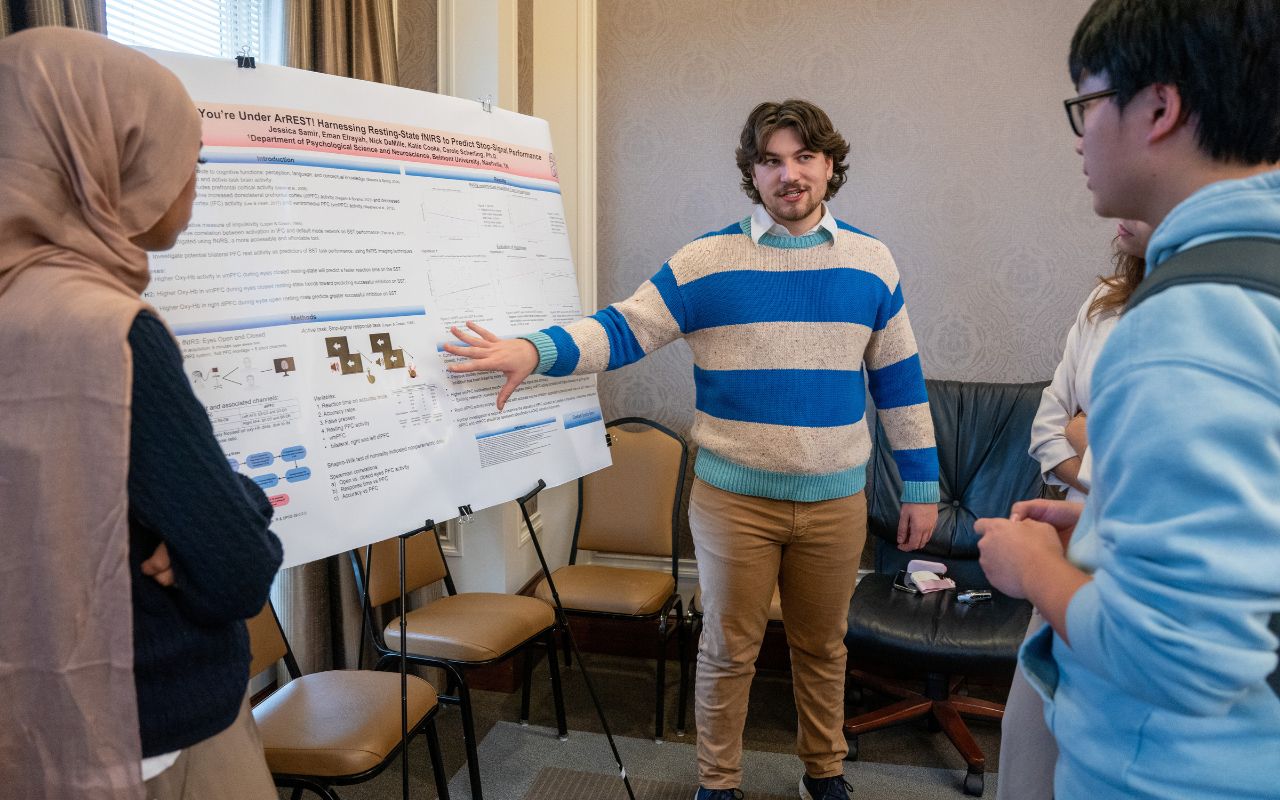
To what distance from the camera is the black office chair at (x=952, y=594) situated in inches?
98.4

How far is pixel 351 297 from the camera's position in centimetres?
168

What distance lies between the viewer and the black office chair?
2500mm

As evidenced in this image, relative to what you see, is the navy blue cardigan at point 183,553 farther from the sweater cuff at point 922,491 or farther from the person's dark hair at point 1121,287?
the sweater cuff at point 922,491

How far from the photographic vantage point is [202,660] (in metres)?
1.04

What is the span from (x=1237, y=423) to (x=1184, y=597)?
0.13m

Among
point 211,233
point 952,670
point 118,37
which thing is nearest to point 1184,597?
point 211,233

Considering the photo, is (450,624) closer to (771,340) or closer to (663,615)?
(663,615)

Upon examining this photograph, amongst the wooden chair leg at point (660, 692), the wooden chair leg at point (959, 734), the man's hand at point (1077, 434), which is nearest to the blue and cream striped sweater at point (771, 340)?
the man's hand at point (1077, 434)

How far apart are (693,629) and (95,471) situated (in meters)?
2.41

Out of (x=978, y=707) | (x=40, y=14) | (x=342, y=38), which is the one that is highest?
(x=342, y=38)

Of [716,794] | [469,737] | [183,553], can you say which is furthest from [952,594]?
[183,553]

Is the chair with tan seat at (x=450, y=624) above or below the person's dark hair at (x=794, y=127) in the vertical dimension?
below

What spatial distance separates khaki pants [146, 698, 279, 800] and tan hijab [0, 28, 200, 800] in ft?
0.23

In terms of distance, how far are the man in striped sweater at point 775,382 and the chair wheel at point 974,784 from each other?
0.57 m
